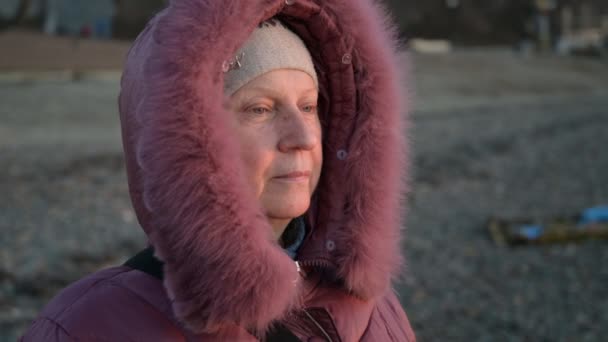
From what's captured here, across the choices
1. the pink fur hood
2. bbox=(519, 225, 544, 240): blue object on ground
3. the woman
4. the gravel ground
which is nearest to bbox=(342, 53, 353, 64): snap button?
the woman

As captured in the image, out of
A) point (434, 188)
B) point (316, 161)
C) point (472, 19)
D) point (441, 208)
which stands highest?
point (316, 161)

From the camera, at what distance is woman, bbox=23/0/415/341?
164cm

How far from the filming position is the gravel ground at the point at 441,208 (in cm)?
567

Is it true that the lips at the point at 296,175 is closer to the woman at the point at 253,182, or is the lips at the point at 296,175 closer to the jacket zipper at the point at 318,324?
the woman at the point at 253,182

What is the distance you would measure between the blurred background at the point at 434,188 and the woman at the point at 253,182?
0.34 m

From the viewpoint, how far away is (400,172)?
2.12 metres

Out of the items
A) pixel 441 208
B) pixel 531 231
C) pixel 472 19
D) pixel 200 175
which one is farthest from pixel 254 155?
pixel 472 19

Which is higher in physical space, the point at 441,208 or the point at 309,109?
the point at 309,109

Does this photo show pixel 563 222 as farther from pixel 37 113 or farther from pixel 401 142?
pixel 37 113

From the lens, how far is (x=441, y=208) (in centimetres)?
895

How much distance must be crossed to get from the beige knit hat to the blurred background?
23.0 inches

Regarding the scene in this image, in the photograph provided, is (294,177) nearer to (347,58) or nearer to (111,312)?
(347,58)

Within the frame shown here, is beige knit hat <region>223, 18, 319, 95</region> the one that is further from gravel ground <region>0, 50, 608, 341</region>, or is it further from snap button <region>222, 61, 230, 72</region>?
gravel ground <region>0, 50, 608, 341</region>

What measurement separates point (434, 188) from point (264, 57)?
8.32m
